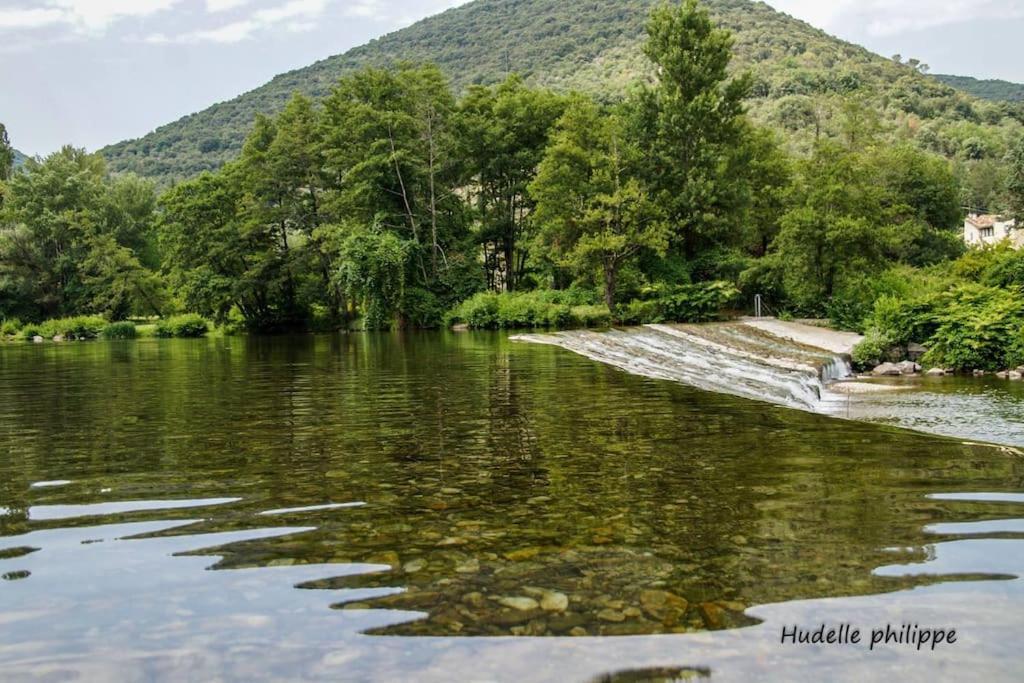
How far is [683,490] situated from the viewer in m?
5.76

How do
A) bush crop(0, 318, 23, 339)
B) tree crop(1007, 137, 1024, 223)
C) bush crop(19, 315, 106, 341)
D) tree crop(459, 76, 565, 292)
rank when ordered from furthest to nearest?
1. bush crop(0, 318, 23, 339)
2. bush crop(19, 315, 106, 341)
3. tree crop(1007, 137, 1024, 223)
4. tree crop(459, 76, 565, 292)

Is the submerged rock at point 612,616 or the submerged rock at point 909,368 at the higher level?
the submerged rock at point 612,616

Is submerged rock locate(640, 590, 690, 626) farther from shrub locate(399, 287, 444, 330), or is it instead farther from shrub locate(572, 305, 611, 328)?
shrub locate(399, 287, 444, 330)

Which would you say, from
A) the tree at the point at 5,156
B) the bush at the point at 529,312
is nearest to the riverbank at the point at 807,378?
the bush at the point at 529,312

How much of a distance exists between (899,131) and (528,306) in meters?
64.5

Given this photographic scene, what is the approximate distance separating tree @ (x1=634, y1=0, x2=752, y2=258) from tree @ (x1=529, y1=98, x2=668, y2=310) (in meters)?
2.02

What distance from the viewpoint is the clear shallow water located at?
3.20 meters

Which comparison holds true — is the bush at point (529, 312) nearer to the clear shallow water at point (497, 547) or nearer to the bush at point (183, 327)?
the bush at point (183, 327)

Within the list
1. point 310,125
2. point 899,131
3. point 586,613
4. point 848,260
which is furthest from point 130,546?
point 899,131

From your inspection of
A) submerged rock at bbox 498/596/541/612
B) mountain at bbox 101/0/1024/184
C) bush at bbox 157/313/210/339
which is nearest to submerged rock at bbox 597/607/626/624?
submerged rock at bbox 498/596/541/612

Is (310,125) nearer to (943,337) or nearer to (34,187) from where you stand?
(34,187)

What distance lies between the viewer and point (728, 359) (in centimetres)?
1827

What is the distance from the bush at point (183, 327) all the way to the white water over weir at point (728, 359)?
95.8 feet

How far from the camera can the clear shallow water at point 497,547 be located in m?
3.20
